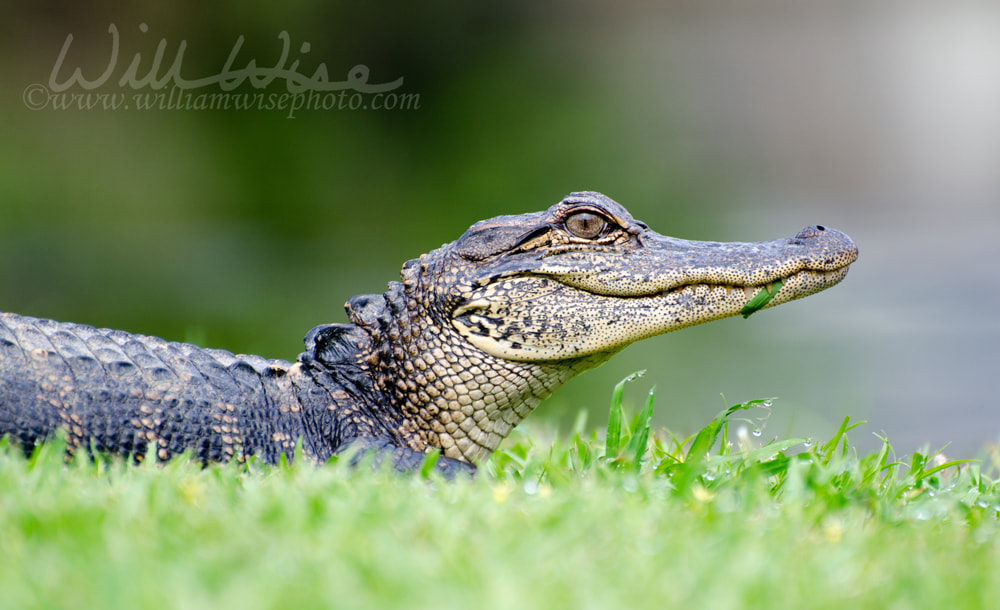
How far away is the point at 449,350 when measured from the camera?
318 centimetres

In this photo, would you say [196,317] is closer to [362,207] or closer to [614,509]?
[362,207]

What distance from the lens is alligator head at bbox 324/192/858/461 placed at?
3172 millimetres

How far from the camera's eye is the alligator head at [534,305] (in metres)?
3.17

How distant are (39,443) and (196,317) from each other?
23.4 ft

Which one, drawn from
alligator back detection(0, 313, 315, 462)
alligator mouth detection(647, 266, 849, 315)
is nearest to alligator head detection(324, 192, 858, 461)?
alligator mouth detection(647, 266, 849, 315)

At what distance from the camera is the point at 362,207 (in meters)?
15.8

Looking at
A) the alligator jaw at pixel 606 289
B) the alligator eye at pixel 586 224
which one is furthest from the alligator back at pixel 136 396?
the alligator eye at pixel 586 224

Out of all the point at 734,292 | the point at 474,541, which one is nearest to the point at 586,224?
the point at 734,292

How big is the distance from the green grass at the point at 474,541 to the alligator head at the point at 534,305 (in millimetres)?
384

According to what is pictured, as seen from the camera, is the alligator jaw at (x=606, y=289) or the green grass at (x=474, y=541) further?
the alligator jaw at (x=606, y=289)

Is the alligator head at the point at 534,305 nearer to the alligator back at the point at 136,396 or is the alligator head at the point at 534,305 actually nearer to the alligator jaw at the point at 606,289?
the alligator jaw at the point at 606,289

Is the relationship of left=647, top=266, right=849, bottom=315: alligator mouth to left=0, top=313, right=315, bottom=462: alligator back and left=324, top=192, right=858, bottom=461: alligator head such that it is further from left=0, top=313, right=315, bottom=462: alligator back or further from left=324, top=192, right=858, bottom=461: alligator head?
left=0, top=313, right=315, bottom=462: alligator back

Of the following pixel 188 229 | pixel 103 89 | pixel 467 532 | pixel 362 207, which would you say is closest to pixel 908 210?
pixel 362 207

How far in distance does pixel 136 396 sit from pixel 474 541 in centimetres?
150
